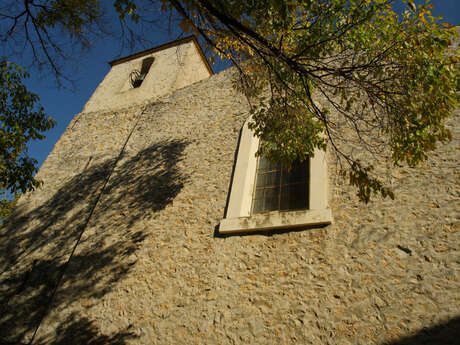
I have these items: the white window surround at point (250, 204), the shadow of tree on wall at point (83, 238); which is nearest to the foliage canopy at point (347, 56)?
the white window surround at point (250, 204)

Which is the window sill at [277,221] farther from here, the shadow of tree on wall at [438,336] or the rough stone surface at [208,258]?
the shadow of tree on wall at [438,336]

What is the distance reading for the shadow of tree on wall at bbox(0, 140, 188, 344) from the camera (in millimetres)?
5145

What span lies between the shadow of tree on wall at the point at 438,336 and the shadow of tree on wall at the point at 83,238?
3.56 meters

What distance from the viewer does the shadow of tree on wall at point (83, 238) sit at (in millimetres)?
5145

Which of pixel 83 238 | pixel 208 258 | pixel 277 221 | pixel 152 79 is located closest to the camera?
pixel 277 221

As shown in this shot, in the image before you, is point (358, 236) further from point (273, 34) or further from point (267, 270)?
point (273, 34)

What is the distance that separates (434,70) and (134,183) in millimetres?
5741

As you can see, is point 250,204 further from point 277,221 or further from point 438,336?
point 438,336

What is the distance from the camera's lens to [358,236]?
3652mm

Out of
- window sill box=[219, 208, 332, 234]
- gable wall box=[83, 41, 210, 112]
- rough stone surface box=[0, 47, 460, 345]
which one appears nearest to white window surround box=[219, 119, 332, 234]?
window sill box=[219, 208, 332, 234]

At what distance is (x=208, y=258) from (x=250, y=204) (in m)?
1.17

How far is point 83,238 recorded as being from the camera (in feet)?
19.9

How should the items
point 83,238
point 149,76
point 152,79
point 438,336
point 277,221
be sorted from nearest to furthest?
1. point 438,336
2. point 277,221
3. point 83,238
4. point 152,79
5. point 149,76

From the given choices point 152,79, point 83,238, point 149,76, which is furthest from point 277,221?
point 149,76
